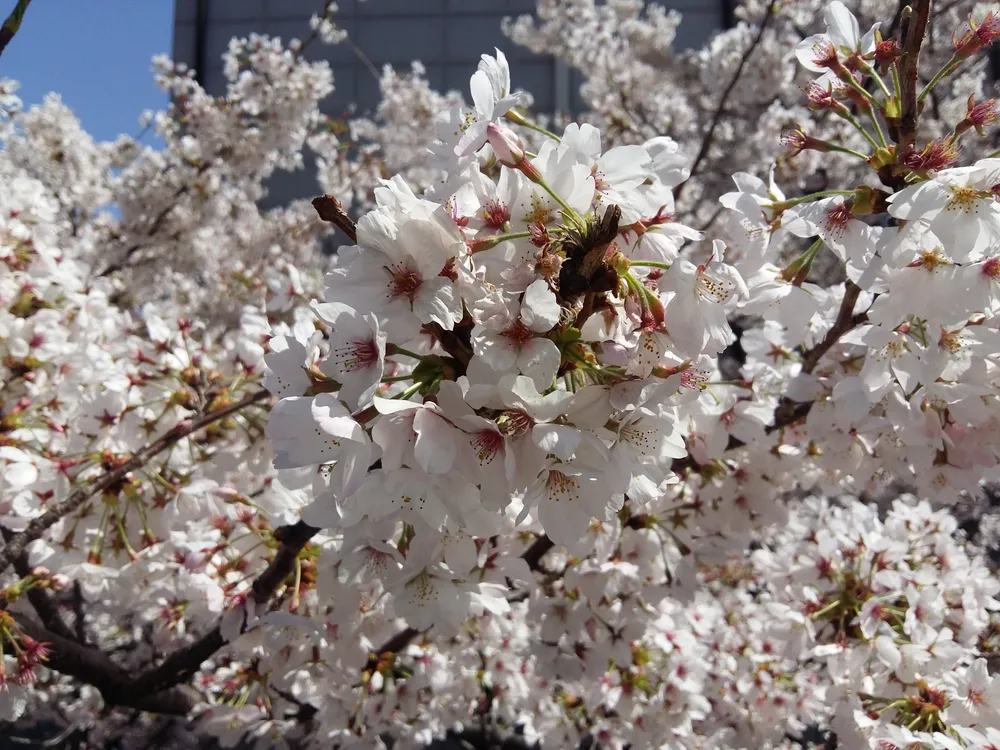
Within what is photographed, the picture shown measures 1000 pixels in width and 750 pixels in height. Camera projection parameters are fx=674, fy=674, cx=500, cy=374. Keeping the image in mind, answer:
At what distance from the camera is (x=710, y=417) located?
162cm

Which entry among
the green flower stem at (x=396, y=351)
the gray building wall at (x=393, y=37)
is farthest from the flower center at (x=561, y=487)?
the gray building wall at (x=393, y=37)

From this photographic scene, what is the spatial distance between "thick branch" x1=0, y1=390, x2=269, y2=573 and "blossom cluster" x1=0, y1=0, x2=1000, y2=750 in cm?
1

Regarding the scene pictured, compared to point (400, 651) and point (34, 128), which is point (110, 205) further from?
point (400, 651)

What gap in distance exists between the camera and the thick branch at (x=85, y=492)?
4.71ft

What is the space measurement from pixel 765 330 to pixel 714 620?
1957 millimetres

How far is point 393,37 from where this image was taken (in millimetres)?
13125

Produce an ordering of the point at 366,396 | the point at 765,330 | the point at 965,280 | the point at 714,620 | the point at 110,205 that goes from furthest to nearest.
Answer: the point at 110,205 < the point at 714,620 < the point at 765,330 < the point at 965,280 < the point at 366,396

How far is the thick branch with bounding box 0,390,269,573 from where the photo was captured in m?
1.44

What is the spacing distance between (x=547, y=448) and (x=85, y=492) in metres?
1.25

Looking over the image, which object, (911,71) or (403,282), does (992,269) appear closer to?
(911,71)

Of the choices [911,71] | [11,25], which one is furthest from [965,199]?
[11,25]

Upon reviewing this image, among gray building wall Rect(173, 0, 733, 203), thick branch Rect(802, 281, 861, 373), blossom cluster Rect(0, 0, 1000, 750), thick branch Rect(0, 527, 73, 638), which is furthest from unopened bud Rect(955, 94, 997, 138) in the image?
gray building wall Rect(173, 0, 733, 203)

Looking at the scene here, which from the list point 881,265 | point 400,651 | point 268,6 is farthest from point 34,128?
point 268,6

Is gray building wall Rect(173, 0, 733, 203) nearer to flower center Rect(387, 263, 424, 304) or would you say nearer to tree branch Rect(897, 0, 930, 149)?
tree branch Rect(897, 0, 930, 149)
